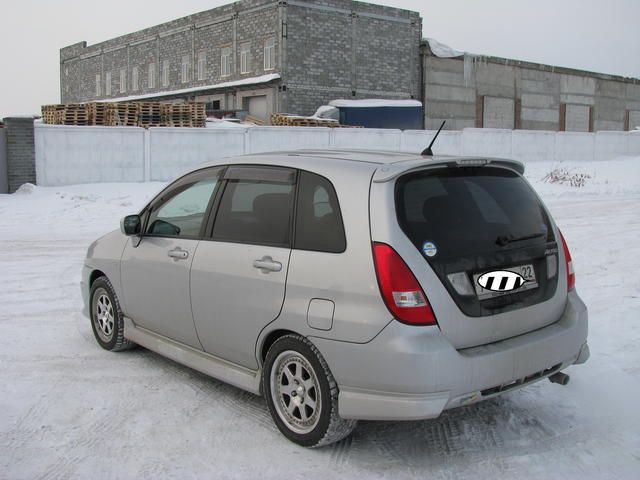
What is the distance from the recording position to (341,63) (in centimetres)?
3778

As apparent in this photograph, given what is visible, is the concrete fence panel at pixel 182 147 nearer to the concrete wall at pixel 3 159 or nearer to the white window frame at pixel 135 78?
the concrete wall at pixel 3 159

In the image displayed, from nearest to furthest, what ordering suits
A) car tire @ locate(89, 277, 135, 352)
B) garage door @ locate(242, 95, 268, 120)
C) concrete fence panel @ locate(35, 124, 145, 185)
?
1. car tire @ locate(89, 277, 135, 352)
2. concrete fence panel @ locate(35, 124, 145, 185)
3. garage door @ locate(242, 95, 268, 120)

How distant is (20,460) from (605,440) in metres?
3.34

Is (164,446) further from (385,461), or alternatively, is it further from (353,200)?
(353,200)

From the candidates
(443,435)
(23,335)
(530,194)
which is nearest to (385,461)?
(443,435)

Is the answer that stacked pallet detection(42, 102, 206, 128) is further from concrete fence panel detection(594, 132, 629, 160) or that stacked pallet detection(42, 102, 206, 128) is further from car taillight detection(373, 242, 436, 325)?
car taillight detection(373, 242, 436, 325)

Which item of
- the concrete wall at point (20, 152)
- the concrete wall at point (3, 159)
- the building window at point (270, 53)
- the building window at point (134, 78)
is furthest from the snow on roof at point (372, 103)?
the building window at point (134, 78)

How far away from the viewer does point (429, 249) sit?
365 centimetres

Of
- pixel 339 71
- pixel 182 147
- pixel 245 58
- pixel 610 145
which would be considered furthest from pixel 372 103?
pixel 182 147

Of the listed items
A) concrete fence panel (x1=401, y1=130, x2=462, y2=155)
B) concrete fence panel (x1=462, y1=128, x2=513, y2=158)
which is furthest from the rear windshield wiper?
concrete fence panel (x1=462, y1=128, x2=513, y2=158)

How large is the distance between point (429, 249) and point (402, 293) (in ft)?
0.97

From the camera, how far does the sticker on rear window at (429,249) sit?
3.63 metres

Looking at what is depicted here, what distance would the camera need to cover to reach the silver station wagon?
11.7ft

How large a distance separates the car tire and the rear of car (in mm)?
2557
